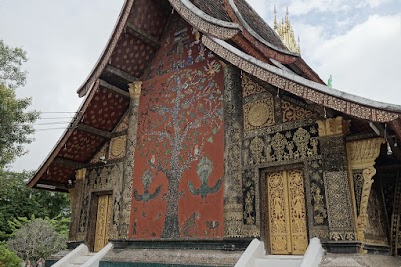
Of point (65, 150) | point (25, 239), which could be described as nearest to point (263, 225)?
point (65, 150)

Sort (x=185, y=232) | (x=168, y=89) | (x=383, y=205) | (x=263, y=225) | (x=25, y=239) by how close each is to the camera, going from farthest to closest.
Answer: (x=25, y=239), (x=168, y=89), (x=185, y=232), (x=383, y=205), (x=263, y=225)

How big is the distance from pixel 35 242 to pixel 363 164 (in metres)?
19.3

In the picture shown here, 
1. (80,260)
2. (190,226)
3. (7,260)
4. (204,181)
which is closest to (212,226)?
(190,226)

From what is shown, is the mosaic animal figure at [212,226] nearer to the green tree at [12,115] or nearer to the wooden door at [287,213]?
the wooden door at [287,213]

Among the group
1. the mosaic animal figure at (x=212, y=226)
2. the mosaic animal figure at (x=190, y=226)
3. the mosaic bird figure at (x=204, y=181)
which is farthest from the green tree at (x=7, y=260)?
the mosaic animal figure at (x=212, y=226)

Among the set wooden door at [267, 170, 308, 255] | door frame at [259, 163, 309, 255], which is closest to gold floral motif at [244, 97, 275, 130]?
door frame at [259, 163, 309, 255]

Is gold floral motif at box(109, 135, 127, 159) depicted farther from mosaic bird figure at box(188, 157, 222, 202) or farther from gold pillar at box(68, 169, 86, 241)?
mosaic bird figure at box(188, 157, 222, 202)

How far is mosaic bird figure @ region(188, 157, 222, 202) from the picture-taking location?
6.08 m

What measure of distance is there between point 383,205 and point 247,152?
2.28 meters

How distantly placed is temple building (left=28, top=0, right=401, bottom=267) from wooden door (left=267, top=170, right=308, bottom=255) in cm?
2

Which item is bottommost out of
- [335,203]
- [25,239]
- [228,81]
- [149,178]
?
[25,239]

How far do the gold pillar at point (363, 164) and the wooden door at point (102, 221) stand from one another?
5074 mm

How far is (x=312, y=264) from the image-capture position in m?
4.39

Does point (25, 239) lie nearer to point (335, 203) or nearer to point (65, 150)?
point (65, 150)
